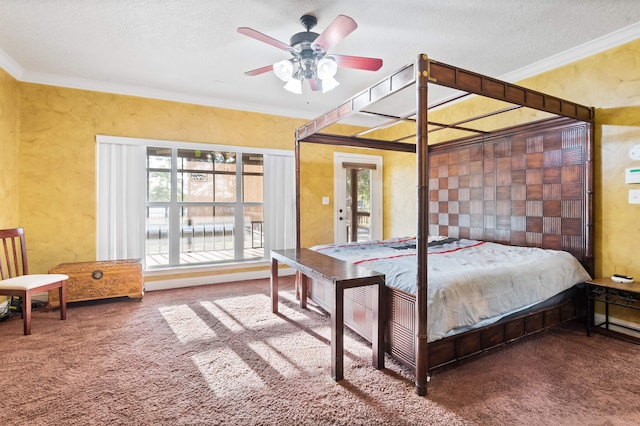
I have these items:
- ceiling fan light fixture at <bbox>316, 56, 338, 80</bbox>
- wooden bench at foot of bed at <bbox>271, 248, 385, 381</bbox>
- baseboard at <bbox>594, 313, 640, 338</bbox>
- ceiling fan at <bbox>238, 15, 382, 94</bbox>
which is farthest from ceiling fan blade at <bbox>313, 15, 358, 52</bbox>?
baseboard at <bbox>594, 313, 640, 338</bbox>

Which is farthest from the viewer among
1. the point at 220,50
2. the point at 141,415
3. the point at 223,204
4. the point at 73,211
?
the point at 223,204

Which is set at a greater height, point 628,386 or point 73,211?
point 73,211

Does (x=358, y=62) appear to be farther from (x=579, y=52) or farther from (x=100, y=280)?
(x=100, y=280)

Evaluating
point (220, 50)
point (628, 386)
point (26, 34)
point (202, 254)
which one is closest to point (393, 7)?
point (220, 50)

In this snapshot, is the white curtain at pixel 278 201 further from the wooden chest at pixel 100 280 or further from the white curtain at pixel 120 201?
the wooden chest at pixel 100 280

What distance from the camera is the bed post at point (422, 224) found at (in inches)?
72.4

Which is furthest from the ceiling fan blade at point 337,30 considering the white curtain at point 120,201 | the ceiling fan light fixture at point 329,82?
the white curtain at point 120,201

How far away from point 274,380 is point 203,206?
3.22 meters

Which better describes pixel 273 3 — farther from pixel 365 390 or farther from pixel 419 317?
pixel 365 390

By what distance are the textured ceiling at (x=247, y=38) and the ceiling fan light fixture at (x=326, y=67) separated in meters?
0.36

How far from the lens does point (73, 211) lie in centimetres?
388

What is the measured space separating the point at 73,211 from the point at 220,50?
277cm

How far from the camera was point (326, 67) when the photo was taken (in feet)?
8.30

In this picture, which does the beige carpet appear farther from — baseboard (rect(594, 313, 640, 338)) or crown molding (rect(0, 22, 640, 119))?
crown molding (rect(0, 22, 640, 119))
